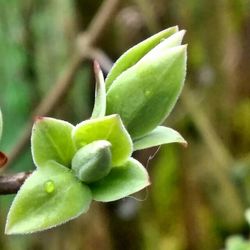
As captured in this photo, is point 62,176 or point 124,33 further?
point 124,33

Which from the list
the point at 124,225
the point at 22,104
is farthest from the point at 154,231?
the point at 22,104

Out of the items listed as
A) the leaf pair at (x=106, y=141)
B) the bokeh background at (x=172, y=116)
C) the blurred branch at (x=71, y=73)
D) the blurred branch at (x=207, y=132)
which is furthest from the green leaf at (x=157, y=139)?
the blurred branch at (x=207, y=132)

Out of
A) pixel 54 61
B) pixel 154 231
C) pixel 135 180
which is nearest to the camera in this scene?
pixel 135 180

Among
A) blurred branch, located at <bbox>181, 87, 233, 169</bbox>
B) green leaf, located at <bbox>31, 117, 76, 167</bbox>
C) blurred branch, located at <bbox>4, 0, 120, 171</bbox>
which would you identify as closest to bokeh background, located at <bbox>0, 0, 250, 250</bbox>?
blurred branch, located at <bbox>181, 87, 233, 169</bbox>

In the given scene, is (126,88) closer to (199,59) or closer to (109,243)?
(109,243)

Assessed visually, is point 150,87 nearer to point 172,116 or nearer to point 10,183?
point 10,183

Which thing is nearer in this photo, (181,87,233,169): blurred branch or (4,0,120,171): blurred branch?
(4,0,120,171): blurred branch

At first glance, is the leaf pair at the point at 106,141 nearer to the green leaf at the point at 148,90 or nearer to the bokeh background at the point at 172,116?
the green leaf at the point at 148,90

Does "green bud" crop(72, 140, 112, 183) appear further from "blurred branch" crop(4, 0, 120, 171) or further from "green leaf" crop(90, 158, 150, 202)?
"blurred branch" crop(4, 0, 120, 171)
